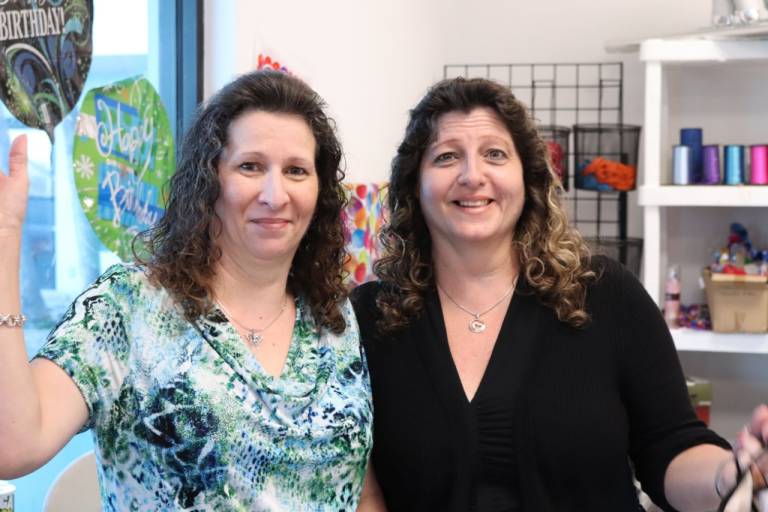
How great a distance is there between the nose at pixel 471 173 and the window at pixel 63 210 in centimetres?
63

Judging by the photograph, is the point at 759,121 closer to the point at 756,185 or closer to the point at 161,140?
the point at 756,185

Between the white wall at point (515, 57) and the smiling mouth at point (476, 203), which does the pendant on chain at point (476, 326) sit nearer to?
the smiling mouth at point (476, 203)

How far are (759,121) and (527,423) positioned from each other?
2277 millimetres

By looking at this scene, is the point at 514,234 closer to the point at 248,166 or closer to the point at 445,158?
the point at 445,158

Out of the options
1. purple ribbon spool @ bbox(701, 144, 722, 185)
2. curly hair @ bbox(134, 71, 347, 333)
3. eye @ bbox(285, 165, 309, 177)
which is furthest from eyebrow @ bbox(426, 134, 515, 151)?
purple ribbon spool @ bbox(701, 144, 722, 185)

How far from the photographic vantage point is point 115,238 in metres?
1.74

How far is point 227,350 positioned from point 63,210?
1.68ft

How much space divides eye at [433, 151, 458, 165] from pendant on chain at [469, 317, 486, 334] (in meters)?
0.26

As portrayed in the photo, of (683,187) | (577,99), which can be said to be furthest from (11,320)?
(577,99)

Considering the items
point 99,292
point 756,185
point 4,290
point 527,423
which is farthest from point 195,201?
point 756,185

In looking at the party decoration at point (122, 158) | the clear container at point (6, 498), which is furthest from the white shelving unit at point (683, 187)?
the clear container at point (6, 498)

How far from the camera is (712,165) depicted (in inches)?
116

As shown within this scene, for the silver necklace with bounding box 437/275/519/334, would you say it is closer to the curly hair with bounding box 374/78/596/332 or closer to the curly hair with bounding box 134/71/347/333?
the curly hair with bounding box 374/78/596/332

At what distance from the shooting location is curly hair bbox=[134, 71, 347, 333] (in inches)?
51.9
